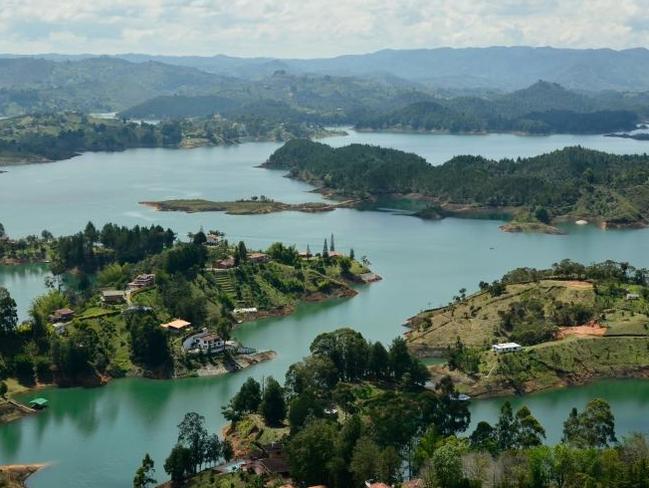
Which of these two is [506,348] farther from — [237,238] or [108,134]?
[108,134]

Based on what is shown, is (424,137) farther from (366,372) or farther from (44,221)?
(366,372)

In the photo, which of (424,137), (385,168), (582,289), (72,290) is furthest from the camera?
(424,137)

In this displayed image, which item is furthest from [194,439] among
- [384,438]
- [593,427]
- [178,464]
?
[593,427]

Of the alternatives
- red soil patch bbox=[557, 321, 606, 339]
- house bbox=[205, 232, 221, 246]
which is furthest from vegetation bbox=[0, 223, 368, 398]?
red soil patch bbox=[557, 321, 606, 339]

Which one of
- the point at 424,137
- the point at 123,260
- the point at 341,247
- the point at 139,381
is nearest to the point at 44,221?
the point at 123,260

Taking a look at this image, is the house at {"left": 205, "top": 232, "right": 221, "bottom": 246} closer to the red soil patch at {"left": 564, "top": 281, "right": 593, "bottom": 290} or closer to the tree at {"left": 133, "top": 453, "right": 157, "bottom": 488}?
the red soil patch at {"left": 564, "top": 281, "right": 593, "bottom": 290}
